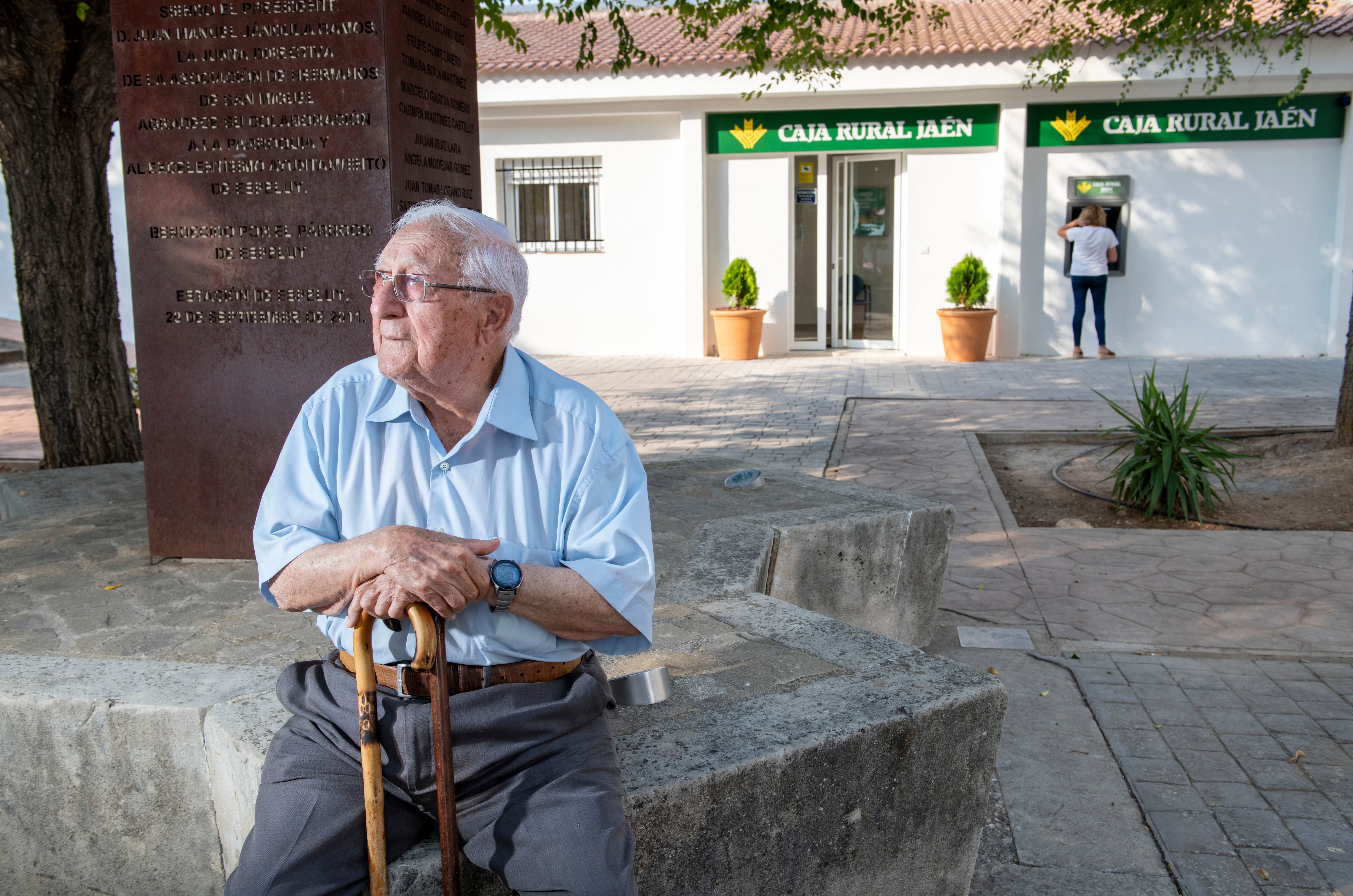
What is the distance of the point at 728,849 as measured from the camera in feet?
7.61

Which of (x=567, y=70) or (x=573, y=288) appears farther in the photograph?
(x=573, y=288)

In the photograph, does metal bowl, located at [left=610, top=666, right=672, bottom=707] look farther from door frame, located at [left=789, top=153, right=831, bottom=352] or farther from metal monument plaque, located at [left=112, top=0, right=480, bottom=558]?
door frame, located at [left=789, top=153, right=831, bottom=352]

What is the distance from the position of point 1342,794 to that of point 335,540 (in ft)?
9.72

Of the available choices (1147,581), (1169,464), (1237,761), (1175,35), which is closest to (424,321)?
(1237,761)

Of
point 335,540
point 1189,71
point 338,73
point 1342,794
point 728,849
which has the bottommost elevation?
point 1342,794

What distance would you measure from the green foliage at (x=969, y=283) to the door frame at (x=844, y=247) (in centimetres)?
112

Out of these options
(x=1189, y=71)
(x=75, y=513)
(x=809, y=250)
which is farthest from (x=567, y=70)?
(x=75, y=513)

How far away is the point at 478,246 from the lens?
7.05 feet

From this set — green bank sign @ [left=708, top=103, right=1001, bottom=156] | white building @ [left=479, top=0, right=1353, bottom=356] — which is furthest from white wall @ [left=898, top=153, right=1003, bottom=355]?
green bank sign @ [left=708, top=103, right=1001, bottom=156]

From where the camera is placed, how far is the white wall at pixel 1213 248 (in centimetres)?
1405

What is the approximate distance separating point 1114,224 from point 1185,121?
1.51 m

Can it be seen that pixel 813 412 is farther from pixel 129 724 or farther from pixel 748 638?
pixel 129 724

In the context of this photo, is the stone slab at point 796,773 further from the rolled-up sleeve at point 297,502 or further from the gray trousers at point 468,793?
the rolled-up sleeve at point 297,502

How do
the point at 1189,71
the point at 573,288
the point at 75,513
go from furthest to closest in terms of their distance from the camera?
1. the point at 573,288
2. the point at 1189,71
3. the point at 75,513
